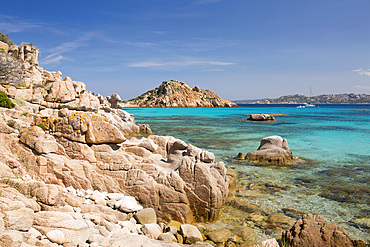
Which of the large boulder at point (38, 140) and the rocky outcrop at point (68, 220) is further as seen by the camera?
the large boulder at point (38, 140)

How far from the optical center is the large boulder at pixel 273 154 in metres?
18.6

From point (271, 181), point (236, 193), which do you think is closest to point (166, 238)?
point (236, 193)

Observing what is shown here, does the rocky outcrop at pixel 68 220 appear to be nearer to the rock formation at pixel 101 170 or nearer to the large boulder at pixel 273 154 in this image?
the rock formation at pixel 101 170

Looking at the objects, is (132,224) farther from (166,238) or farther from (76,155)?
(76,155)

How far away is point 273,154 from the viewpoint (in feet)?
61.9

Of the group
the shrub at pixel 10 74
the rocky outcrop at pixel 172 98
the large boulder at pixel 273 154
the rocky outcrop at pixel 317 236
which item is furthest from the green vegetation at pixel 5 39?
the rocky outcrop at pixel 172 98

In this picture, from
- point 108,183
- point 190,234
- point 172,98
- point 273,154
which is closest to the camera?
point 190,234

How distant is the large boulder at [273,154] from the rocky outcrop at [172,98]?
14731cm

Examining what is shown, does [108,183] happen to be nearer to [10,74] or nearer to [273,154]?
[273,154]

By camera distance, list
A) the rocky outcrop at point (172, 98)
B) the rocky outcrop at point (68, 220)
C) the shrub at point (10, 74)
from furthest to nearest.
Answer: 1. the rocky outcrop at point (172, 98)
2. the shrub at point (10, 74)
3. the rocky outcrop at point (68, 220)

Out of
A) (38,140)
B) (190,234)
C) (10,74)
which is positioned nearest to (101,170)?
(38,140)

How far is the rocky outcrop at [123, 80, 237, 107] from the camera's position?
171m

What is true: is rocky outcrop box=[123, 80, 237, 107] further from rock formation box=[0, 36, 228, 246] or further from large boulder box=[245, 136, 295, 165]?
rock formation box=[0, 36, 228, 246]

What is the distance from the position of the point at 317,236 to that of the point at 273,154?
11.9 metres
